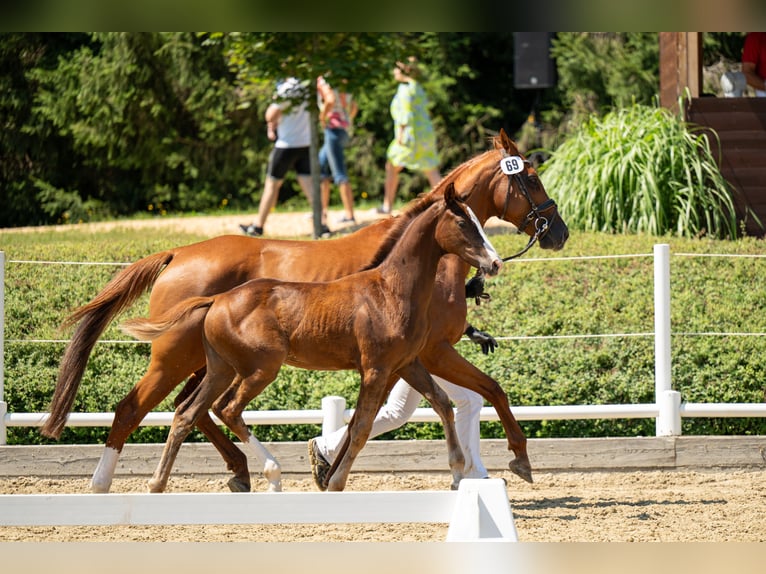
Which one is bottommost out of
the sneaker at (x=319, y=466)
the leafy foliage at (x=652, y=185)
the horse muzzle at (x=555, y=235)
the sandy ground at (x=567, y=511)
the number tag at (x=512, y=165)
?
the sandy ground at (x=567, y=511)

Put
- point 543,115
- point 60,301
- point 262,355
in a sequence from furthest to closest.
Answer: point 543,115
point 60,301
point 262,355

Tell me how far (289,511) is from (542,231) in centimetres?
335

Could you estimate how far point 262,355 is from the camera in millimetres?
5410

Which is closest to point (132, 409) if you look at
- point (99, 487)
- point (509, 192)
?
point (99, 487)

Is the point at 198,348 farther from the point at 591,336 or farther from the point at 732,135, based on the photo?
the point at 732,135

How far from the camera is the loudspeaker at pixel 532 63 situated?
1753 cm

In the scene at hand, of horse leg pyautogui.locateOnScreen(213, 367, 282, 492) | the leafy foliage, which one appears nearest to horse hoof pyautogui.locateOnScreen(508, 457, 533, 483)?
horse leg pyautogui.locateOnScreen(213, 367, 282, 492)

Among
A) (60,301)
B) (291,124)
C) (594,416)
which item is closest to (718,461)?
(594,416)

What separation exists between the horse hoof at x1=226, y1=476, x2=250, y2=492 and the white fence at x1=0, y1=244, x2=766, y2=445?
3.69ft

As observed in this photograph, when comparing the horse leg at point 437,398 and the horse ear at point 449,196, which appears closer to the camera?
the horse ear at point 449,196

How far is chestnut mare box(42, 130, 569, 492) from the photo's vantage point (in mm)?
6137

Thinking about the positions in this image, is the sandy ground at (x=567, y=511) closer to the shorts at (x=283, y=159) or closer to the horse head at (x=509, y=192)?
the horse head at (x=509, y=192)

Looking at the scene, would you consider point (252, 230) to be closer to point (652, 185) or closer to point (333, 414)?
point (652, 185)

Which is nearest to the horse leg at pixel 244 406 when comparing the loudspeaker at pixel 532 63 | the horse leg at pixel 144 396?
the horse leg at pixel 144 396
